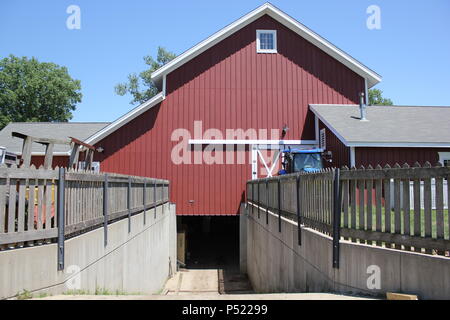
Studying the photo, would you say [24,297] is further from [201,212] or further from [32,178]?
[201,212]

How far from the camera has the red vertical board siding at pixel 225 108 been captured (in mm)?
21188

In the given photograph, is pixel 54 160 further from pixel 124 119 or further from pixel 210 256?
pixel 210 256

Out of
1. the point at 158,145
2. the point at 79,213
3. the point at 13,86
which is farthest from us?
the point at 13,86

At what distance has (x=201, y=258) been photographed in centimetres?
2481

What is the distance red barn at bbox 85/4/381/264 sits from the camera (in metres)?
21.2

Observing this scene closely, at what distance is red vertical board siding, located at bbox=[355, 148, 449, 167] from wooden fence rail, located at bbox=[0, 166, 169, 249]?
34.5 feet

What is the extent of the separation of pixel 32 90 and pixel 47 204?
51.7 metres

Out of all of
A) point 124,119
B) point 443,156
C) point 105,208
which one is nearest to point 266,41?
point 124,119

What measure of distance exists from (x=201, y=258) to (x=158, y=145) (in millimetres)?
7556

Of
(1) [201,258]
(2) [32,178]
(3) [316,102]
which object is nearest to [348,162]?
(3) [316,102]

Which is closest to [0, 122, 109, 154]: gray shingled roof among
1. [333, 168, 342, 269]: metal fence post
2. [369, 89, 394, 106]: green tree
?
[333, 168, 342, 269]: metal fence post

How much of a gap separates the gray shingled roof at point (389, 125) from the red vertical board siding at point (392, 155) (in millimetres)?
473

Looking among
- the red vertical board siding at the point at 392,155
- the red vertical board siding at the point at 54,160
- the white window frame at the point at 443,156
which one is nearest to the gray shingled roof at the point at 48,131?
the red vertical board siding at the point at 54,160

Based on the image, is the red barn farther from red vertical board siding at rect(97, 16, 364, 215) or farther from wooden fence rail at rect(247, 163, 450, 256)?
wooden fence rail at rect(247, 163, 450, 256)
